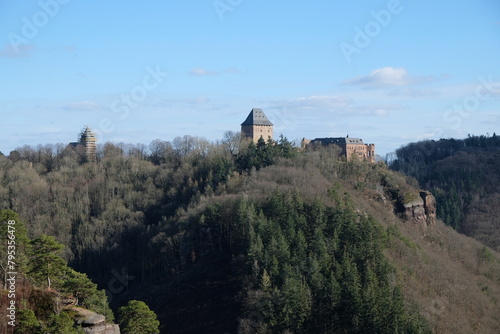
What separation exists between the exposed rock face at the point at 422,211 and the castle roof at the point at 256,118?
1174 inches

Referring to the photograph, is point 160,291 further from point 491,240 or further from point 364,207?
point 491,240

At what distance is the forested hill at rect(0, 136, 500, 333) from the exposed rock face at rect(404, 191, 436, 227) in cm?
70

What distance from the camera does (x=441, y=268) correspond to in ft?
205

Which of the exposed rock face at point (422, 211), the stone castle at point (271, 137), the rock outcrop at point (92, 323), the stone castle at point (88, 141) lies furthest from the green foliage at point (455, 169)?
the rock outcrop at point (92, 323)

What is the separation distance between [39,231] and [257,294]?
4099 centimetres

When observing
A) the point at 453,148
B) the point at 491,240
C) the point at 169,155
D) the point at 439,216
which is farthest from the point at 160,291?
the point at 453,148

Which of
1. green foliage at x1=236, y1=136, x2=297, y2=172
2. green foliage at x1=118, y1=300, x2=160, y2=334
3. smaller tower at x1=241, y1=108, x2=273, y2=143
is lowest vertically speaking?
green foliage at x1=118, y1=300, x2=160, y2=334

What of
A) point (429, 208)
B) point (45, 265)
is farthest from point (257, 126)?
point (45, 265)

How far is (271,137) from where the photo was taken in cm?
10181

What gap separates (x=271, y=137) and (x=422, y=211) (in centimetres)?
3088

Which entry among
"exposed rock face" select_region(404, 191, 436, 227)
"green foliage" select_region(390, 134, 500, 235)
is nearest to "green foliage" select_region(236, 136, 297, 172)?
"exposed rock face" select_region(404, 191, 436, 227)

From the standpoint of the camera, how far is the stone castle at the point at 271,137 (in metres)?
101

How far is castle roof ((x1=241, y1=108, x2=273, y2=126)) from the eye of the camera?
3999 inches

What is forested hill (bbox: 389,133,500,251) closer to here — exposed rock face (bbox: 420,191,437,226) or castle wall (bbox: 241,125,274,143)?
exposed rock face (bbox: 420,191,437,226)
